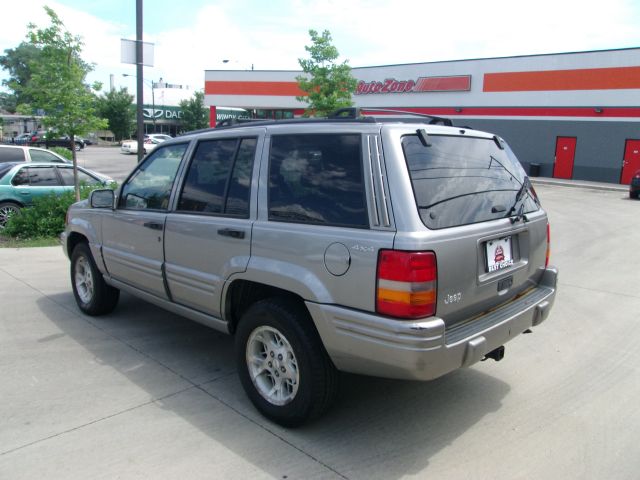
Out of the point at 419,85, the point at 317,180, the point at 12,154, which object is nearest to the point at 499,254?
the point at 317,180

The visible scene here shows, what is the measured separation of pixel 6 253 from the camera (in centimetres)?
858

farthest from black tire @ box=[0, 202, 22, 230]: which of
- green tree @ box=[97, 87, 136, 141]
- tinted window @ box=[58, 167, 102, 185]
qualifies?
green tree @ box=[97, 87, 136, 141]

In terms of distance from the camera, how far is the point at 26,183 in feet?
33.8

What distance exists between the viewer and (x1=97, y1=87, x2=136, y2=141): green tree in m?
60.6

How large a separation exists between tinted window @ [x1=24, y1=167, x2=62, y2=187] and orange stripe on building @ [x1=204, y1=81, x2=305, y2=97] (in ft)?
87.8

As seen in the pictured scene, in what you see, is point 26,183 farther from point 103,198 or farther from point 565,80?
point 565,80

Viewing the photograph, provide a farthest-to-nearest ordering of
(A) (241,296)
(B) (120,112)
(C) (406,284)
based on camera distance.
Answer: (B) (120,112) < (A) (241,296) < (C) (406,284)

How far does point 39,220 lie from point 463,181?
8.86 m

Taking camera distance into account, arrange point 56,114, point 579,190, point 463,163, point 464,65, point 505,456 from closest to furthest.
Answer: point 505,456 < point 463,163 < point 56,114 < point 579,190 < point 464,65

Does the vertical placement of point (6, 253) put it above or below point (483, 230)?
below

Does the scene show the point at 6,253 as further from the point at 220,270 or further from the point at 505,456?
the point at 505,456

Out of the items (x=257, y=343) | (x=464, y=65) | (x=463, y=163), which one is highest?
(x=464, y=65)

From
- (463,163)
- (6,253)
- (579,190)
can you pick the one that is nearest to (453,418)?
(463,163)

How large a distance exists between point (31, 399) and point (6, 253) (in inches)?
228
